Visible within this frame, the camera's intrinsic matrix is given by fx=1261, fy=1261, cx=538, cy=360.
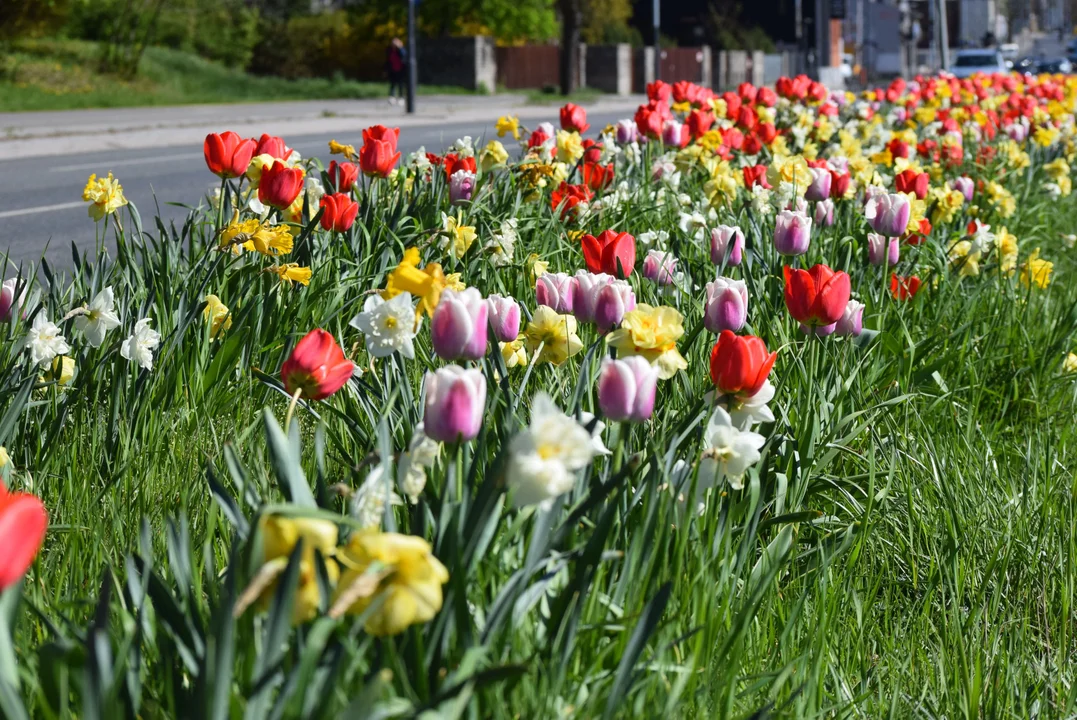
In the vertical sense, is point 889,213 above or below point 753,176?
below

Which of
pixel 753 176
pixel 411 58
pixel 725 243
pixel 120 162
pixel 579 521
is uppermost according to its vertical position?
pixel 411 58

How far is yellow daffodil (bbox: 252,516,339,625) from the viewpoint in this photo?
1205 millimetres

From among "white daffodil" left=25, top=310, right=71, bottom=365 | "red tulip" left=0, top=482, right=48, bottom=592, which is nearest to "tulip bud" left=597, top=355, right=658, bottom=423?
"red tulip" left=0, top=482, right=48, bottom=592

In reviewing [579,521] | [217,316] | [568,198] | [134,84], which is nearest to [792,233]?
[568,198]

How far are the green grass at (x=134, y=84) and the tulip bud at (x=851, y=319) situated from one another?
21788 mm

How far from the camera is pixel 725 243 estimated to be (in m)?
3.36

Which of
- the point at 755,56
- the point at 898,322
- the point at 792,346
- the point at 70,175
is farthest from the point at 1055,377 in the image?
the point at 755,56

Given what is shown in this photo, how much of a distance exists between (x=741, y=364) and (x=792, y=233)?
1.43m

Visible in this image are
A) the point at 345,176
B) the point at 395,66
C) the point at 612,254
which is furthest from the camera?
the point at 395,66

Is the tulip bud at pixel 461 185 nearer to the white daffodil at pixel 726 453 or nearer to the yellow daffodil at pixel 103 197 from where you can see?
the yellow daffodil at pixel 103 197

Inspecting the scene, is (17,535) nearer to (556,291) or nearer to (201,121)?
(556,291)

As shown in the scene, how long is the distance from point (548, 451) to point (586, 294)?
105 cm

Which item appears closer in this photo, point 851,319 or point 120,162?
point 851,319

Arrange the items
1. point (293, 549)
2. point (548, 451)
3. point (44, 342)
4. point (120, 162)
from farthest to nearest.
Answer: point (120, 162) < point (44, 342) < point (548, 451) < point (293, 549)
